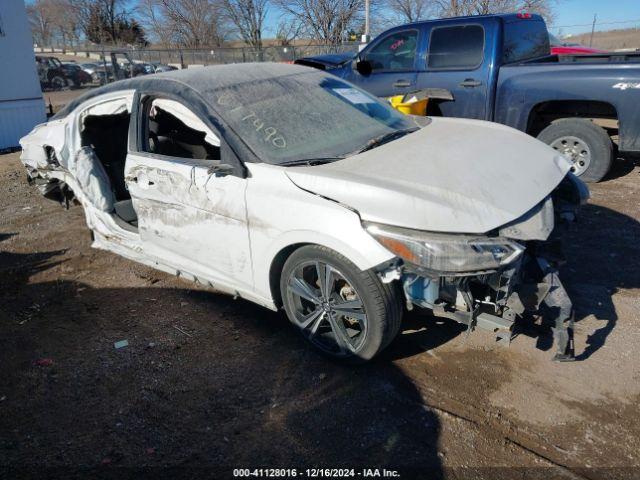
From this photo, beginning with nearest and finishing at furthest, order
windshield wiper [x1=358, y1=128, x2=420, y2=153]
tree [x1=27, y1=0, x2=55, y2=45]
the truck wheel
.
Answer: windshield wiper [x1=358, y1=128, x2=420, y2=153] < the truck wheel < tree [x1=27, y1=0, x2=55, y2=45]

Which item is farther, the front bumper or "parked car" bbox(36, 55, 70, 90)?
"parked car" bbox(36, 55, 70, 90)

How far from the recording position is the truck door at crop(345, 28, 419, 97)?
280 inches

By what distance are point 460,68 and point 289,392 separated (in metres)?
5.29

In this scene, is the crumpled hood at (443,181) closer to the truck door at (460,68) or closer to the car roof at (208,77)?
the car roof at (208,77)

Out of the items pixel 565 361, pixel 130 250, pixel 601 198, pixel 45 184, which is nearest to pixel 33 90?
pixel 45 184

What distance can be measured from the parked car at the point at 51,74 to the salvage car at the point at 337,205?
27.1 metres

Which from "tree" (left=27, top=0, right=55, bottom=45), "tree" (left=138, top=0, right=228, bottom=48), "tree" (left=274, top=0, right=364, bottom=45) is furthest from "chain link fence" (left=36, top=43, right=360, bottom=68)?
"tree" (left=27, top=0, right=55, bottom=45)

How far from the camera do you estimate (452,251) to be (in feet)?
8.41

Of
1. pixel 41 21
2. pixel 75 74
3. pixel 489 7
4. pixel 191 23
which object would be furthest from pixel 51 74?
pixel 41 21

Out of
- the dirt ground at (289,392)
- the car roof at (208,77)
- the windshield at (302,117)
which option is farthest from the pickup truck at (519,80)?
the car roof at (208,77)

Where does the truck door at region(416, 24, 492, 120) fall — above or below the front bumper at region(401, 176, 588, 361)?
above

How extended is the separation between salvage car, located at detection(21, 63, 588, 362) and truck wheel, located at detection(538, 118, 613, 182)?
2963 mm

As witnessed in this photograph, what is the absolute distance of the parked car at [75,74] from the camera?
27.9 metres

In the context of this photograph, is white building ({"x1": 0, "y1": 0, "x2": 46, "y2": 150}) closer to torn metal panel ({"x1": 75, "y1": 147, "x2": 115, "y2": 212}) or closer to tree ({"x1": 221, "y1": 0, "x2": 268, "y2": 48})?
torn metal panel ({"x1": 75, "y1": 147, "x2": 115, "y2": 212})
